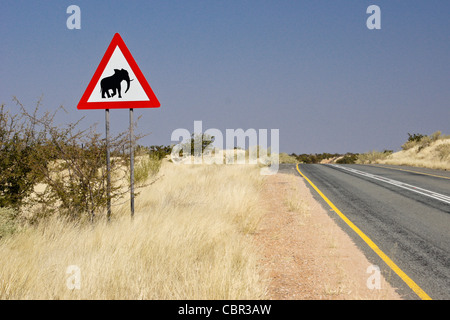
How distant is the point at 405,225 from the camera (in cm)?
739

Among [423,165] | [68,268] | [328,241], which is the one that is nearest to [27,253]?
[68,268]

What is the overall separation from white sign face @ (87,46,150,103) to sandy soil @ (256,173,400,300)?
131 inches

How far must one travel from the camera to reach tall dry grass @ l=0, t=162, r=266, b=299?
3656 millimetres

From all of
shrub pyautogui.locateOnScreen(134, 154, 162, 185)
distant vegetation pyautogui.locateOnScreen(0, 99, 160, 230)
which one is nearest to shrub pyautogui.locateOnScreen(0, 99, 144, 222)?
distant vegetation pyautogui.locateOnScreen(0, 99, 160, 230)

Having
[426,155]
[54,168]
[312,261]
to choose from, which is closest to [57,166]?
[54,168]

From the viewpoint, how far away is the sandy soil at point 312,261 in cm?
409

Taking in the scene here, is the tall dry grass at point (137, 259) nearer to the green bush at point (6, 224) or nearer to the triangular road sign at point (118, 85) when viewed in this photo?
the green bush at point (6, 224)

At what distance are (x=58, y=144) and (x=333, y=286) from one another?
16.0 ft

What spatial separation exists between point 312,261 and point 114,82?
4238mm

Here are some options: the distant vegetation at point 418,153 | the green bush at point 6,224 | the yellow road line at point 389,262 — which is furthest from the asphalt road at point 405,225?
the distant vegetation at point 418,153

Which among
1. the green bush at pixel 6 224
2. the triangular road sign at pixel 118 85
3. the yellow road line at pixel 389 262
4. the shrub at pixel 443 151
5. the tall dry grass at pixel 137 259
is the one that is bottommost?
the yellow road line at pixel 389 262

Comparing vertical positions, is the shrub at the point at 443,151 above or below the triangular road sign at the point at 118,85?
below

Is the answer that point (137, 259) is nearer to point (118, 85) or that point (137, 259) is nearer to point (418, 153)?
point (118, 85)

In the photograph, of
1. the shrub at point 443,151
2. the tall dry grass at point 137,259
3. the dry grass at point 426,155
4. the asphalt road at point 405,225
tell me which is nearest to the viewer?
the tall dry grass at point 137,259
